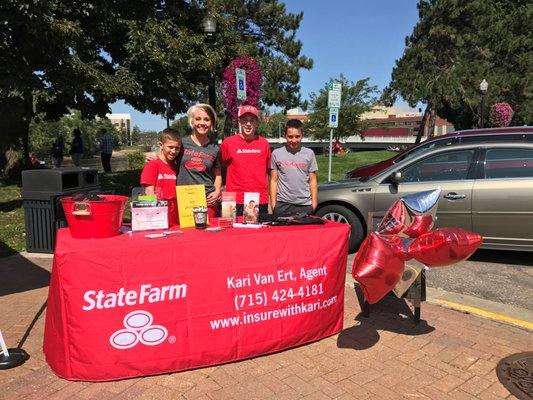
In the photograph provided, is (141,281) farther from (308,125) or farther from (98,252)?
(308,125)

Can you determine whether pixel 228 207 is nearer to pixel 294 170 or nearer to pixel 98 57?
pixel 294 170

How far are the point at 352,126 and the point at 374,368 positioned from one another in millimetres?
34548

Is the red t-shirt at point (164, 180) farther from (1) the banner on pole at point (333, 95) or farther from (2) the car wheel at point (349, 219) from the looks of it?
(1) the banner on pole at point (333, 95)

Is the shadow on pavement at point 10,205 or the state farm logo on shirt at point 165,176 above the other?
the state farm logo on shirt at point 165,176

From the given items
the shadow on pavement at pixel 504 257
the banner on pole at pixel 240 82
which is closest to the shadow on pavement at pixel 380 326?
the shadow on pavement at pixel 504 257

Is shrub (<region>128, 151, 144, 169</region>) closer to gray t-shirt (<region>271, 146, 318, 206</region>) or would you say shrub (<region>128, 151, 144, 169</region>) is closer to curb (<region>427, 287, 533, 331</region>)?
gray t-shirt (<region>271, 146, 318, 206</region>)

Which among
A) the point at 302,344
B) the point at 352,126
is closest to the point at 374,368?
the point at 302,344

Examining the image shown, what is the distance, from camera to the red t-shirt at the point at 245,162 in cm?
445

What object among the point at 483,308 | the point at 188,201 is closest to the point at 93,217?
the point at 188,201

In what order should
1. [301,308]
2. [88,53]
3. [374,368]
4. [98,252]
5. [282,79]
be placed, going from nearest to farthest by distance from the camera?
[98,252], [374,368], [301,308], [88,53], [282,79]

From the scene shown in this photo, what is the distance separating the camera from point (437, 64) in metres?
37.6

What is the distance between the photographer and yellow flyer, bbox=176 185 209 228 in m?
3.48

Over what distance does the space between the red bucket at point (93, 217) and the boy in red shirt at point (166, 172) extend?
601 millimetres

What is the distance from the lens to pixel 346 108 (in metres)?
36.2
